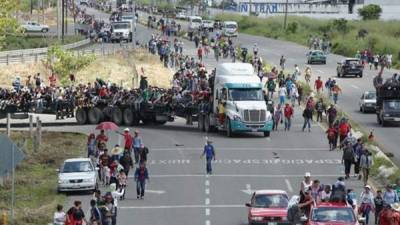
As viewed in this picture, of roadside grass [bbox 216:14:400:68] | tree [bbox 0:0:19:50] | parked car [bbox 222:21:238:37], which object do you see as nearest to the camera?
tree [bbox 0:0:19:50]

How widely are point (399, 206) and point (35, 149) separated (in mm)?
22714

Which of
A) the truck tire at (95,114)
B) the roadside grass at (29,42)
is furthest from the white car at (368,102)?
the roadside grass at (29,42)

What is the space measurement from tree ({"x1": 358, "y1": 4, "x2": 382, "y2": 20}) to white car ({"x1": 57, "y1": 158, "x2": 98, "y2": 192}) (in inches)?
5263

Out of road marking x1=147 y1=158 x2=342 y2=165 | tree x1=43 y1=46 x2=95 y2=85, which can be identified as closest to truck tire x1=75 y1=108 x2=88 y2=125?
road marking x1=147 y1=158 x2=342 y2=165

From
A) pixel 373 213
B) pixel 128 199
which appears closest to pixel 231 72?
pixel 128 199

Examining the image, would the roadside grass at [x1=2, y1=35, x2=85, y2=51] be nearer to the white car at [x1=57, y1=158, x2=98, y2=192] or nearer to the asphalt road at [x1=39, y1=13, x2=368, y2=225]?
the asphalt road at [x1=39, y1=13, x2=368, y2=225]

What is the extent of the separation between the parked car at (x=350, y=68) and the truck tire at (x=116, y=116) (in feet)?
107

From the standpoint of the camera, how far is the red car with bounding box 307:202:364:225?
28922mm

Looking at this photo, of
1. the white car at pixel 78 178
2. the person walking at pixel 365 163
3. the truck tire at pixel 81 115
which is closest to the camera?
the white car at pixel 78 178

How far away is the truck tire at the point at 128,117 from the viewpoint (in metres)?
59.1

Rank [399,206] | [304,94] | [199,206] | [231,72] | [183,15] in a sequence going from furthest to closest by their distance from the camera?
[183,15]
[304,94]
[231,72]
[199,206]
[399,206]

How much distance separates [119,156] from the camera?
42.2 meters

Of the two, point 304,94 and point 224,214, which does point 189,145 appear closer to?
point 224,214

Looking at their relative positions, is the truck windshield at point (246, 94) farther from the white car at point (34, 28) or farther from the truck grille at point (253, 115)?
the white car at point (34, 28)
